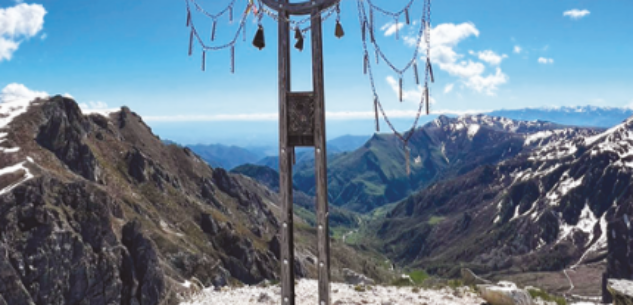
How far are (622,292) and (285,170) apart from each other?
13367 mm

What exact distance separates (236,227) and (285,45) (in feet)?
488

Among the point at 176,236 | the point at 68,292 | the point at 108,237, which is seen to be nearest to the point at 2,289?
the point at 68,292

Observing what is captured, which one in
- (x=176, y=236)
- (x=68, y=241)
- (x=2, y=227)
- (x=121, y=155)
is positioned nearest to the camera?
(x=2, y=227)

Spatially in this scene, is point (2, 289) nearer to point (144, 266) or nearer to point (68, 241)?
point (68, 241)

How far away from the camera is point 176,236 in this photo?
379ft

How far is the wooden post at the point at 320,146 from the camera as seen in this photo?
14.6 metres

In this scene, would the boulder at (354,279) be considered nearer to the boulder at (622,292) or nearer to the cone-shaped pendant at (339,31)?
the boulder at (622,292)

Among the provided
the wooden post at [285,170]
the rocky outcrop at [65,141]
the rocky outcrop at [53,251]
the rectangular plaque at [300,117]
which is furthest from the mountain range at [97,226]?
the rectangular plaque at [300,117]

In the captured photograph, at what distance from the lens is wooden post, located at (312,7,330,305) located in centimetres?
1464

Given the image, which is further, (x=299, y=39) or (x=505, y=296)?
(x=505, y=296)

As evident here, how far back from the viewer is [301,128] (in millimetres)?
14898

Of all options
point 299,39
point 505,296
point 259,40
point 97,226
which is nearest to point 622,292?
point 505,296

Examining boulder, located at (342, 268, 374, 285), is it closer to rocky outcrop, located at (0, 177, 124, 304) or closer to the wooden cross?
the wooden cross

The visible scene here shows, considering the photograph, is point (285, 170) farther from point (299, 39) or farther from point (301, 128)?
point (299, 39)
